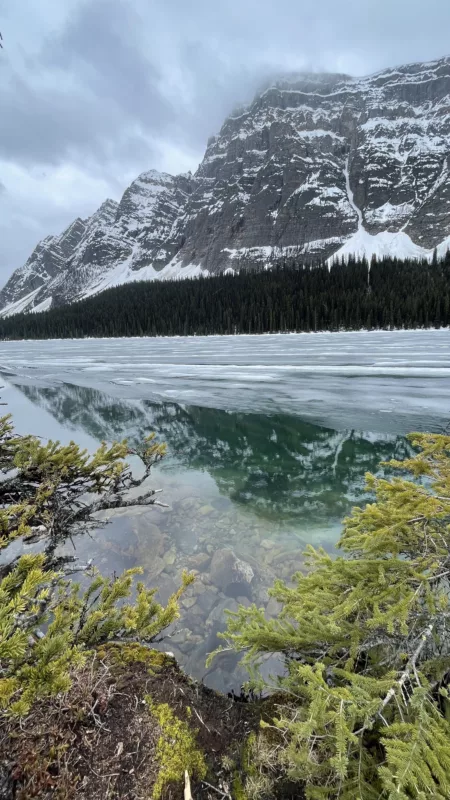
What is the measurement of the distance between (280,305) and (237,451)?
7076cm

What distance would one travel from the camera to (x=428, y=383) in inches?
613

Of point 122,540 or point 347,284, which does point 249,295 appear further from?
point 122,540

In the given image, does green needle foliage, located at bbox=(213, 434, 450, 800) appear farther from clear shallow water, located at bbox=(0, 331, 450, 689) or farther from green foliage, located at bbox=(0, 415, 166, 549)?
green foliage, located at bbox=(0, 415, 166, 549)

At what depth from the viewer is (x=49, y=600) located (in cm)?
265

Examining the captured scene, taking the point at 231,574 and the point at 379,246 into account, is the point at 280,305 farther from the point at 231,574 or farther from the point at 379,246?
the point at 379,246

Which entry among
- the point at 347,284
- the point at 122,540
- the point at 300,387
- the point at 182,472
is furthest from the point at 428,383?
the point at 347,284

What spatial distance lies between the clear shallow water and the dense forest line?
1840 inches

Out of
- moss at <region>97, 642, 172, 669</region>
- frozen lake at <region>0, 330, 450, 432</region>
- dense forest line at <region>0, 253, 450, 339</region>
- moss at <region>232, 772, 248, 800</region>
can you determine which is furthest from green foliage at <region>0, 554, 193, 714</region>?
dense forest line at <region>0, 253, 450, 339</region>

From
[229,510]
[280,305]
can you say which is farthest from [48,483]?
[280,305]

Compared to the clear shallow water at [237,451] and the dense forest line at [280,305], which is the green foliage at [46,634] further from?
the dense forest line at [280,305]

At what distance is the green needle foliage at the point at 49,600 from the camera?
154 centimetres

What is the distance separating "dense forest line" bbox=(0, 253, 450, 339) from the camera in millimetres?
64188

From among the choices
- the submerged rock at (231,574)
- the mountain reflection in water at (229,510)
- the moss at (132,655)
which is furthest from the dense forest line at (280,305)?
the moss at (132,655)

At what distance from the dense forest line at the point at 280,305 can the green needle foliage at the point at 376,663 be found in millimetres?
65961
